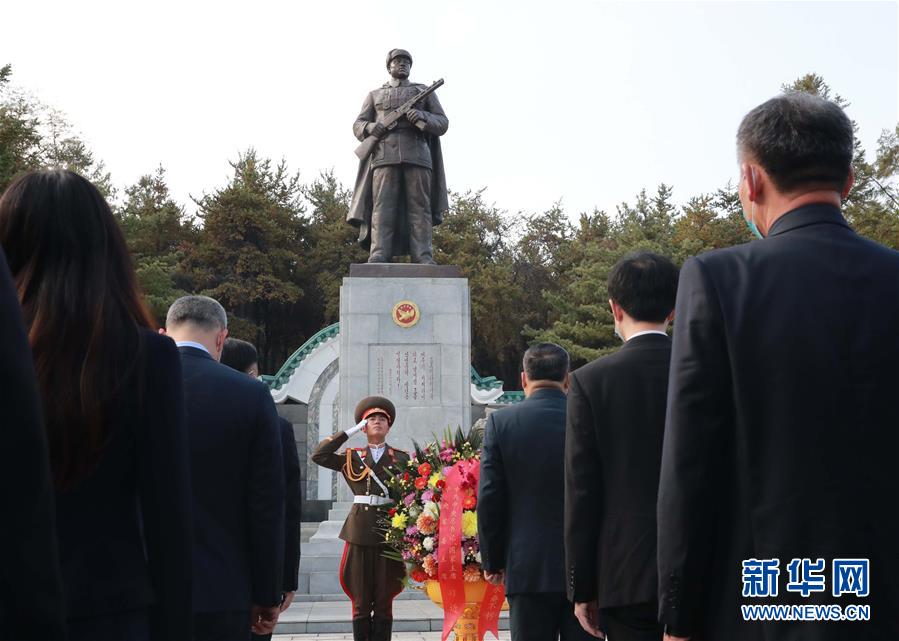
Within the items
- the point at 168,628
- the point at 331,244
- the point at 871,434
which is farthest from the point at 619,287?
the point at 331,244

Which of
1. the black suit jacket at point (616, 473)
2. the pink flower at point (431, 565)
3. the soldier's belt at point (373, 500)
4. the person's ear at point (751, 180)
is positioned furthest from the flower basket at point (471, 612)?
the person's ear at point (751, 180)

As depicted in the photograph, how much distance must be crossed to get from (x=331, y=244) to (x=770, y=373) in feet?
104

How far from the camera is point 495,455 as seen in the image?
423cm

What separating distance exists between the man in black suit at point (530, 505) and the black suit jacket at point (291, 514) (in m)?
0.85

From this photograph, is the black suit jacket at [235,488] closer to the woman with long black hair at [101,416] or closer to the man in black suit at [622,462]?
the man in black suit at [622,462]

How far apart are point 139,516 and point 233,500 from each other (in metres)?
1.39

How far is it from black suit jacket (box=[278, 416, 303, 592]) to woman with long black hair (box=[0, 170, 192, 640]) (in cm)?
222

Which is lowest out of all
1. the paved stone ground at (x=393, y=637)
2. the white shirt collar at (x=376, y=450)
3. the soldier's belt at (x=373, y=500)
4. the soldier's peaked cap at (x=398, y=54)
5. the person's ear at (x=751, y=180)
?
the paved stone ground at (x=393, y=637)

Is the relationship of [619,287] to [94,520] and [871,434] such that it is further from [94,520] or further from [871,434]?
[94,520]

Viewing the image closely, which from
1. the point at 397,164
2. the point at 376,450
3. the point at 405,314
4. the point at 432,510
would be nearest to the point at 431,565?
the point at 432,510

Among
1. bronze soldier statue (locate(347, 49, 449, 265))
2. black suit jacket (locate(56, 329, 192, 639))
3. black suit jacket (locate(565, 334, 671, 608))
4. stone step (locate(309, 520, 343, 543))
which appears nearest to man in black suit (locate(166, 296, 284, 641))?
black suit jacket (locate(565, 334, 671, 608))

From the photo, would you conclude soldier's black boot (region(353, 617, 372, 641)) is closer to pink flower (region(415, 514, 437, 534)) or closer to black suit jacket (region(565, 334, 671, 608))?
pink flower (region(415, 514, 437, 534))

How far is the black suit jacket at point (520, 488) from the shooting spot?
4.07 meters

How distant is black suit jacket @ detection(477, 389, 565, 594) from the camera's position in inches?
160
